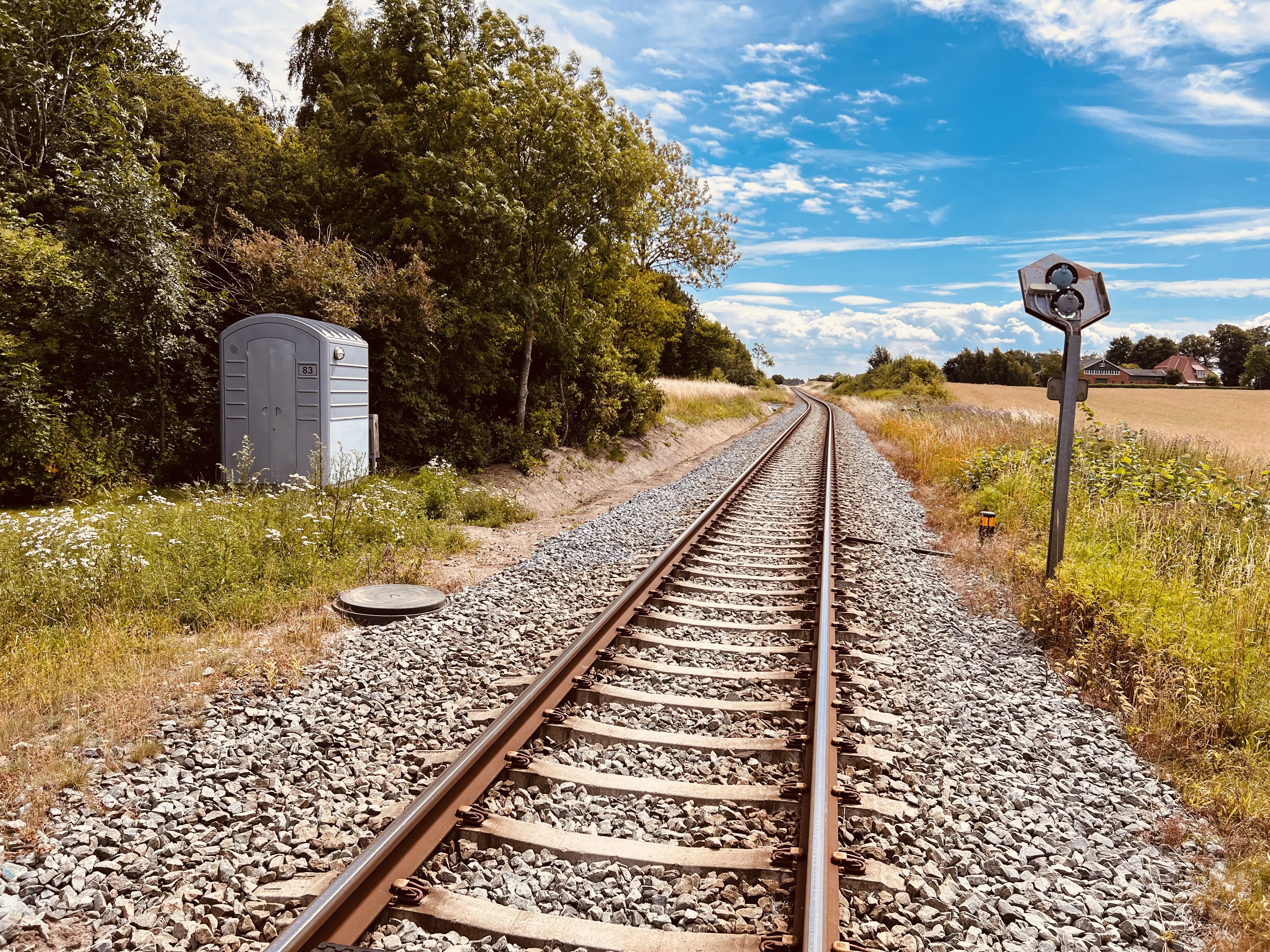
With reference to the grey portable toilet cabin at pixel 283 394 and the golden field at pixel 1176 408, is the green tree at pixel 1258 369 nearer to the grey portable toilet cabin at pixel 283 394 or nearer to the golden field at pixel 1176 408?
the golden field at pixel 1176 408

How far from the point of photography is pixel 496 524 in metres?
11.1

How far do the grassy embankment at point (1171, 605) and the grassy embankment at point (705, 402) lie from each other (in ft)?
50.3

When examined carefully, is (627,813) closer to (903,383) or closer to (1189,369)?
(903,383)

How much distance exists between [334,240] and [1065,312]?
13381mm

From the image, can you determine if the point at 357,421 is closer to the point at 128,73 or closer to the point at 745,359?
the point at 128,73

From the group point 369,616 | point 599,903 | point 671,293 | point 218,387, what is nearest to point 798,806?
point 599,903

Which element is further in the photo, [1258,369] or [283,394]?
[1258,369]

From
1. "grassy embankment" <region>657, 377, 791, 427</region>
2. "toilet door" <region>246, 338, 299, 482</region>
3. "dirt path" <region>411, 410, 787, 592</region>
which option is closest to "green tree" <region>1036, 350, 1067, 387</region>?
"grassy embankment" <region>657, 377, 791, 427</region>

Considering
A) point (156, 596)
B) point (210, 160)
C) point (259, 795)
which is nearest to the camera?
point (259, 795)

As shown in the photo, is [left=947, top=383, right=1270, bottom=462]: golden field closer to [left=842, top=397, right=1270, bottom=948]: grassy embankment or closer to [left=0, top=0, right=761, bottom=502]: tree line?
[left=842, top=397, right=1270, bottom=948]: grassy embankment

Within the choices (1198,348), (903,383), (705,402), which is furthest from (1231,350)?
(705,402)

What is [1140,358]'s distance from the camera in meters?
111

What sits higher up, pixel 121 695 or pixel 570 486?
pixel 570 486

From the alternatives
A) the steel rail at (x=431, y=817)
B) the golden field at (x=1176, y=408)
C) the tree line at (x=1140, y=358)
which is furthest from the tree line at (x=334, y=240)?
the tree line at (x=1140, y=358)
